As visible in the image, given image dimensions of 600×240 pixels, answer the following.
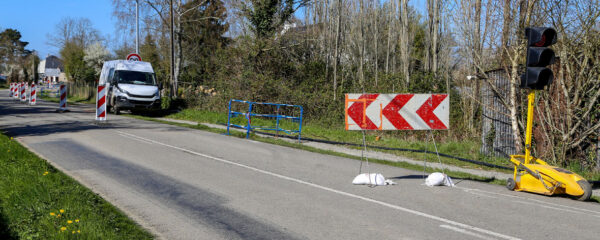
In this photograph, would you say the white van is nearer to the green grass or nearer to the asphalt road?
the asphalt road

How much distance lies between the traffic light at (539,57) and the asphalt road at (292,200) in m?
1.92

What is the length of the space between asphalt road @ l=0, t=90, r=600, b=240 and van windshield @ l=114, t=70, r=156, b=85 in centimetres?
1277

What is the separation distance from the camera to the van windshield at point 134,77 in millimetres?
A: 25234

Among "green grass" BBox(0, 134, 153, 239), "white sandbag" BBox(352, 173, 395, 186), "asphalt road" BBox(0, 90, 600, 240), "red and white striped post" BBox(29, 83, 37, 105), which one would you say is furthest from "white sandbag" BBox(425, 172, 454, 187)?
"red and white striped post" BBox(29, 83, 37, 105)

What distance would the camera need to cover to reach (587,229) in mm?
6191

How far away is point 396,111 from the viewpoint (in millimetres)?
9492

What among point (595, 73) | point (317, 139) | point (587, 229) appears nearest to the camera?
point (587, 229)

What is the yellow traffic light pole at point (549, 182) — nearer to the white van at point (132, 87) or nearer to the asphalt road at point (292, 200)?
the asphalt road at point (292, 200)

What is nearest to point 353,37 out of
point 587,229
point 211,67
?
point 211,67

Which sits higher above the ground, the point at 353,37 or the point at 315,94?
the point at 353,37

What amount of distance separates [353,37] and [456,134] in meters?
21.9

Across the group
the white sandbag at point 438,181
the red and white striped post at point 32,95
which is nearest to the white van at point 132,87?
the red and white striped post at point 32,95

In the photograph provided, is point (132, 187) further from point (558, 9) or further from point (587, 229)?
point (558, 9)

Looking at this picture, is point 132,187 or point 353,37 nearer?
point 132,187
